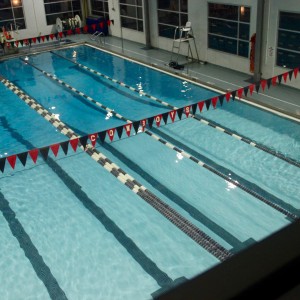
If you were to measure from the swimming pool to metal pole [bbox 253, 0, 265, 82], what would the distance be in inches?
59.0

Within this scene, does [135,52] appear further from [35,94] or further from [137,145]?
[137,145]

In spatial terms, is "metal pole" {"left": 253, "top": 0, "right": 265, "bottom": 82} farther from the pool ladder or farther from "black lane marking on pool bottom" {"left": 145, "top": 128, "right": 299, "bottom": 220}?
the pool ladder

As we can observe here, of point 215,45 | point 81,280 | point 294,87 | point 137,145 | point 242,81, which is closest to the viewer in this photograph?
point 81,280

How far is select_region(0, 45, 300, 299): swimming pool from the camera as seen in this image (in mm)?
4504

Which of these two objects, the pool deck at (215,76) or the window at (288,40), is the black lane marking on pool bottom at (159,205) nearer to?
the pool deck at (215,76)

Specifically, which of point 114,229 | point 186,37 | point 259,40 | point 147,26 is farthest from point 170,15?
point 114,229

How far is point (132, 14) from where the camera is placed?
50.3 feet

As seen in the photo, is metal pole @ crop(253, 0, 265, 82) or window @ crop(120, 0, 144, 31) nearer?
metal pole @ crop(253, 0, 265, 82)

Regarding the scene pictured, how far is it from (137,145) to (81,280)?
3.46 meters

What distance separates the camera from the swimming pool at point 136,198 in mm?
4504

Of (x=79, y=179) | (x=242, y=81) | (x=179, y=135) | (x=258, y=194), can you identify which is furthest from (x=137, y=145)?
(x=242, y=81)

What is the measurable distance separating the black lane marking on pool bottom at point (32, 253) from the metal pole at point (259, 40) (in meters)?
7.01

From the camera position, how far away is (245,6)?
10359 mm

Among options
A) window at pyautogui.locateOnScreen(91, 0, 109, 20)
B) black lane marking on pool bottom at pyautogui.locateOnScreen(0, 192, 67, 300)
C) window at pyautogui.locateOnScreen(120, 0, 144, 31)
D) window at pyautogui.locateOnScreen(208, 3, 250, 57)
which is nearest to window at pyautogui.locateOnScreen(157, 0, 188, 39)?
window at pyautogui.locateOnScreen(208, 3, 250, 57)
